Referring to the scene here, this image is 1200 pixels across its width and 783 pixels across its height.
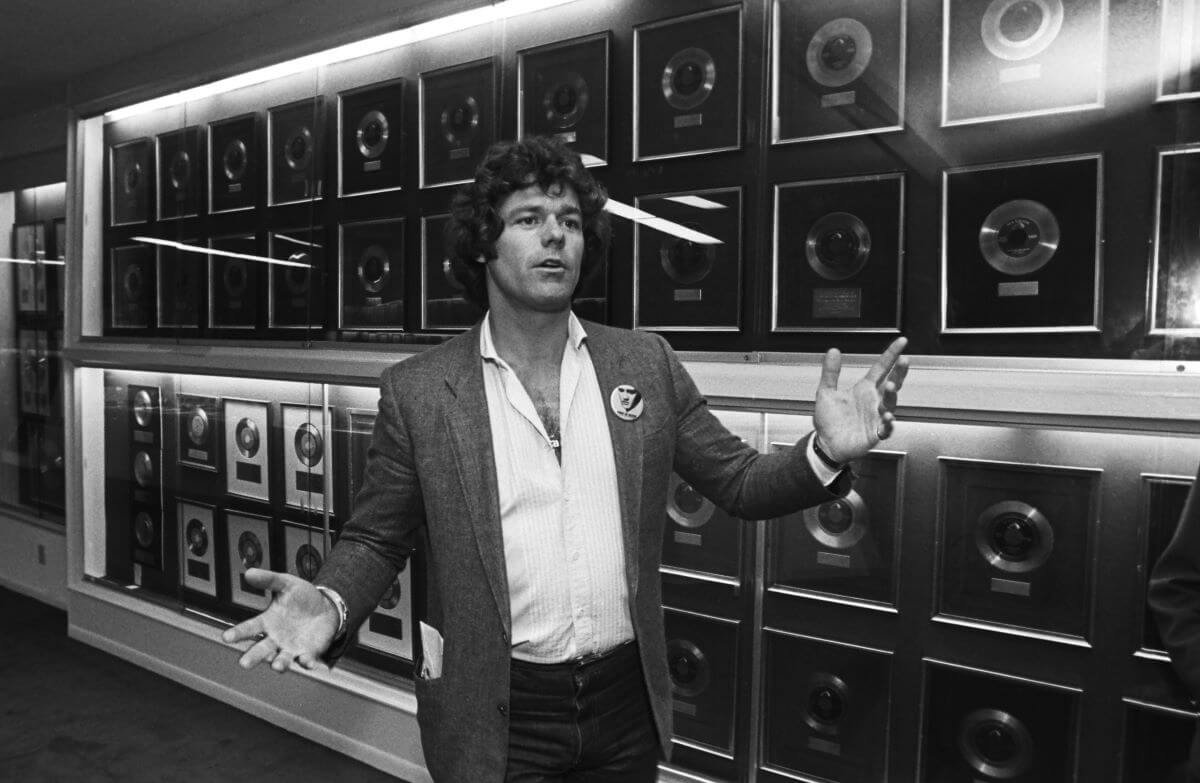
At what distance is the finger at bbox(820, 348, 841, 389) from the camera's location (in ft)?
4.55

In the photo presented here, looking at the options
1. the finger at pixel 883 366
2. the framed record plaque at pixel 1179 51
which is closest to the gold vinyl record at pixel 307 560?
the finger at pixel 883 366

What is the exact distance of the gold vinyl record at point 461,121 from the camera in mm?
2787

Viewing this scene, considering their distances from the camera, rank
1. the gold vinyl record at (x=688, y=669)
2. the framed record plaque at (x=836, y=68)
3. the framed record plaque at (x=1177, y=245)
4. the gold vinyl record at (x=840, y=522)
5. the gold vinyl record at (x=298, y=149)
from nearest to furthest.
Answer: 1. the framed record plaque at (x=1177, y=245)
2. the framed record plaque at (x=836, y=68)
3. the gold vinyl record at (x=840, y=522)
4. the gold vinyl record at (x=688, y=669)
5. the gold vinyl record at (x=298, y=149)

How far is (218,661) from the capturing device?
3.85 m

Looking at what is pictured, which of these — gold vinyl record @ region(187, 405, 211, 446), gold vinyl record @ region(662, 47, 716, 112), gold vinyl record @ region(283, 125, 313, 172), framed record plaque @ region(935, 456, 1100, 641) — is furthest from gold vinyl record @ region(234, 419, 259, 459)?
framed record plaque @ region(935, 456, 1100, 641)

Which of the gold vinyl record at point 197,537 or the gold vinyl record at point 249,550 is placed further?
the gold vinyl record at point 197,537

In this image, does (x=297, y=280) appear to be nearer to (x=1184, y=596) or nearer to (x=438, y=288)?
(x=438, y=288)

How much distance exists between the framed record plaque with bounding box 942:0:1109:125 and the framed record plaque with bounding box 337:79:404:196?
179 cm

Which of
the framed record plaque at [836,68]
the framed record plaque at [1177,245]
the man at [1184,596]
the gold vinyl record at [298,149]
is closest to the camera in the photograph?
the man at [1184,596]

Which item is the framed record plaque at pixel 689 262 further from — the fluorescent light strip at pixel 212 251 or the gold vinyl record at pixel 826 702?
the fluorescent light strip at pixel 212 251

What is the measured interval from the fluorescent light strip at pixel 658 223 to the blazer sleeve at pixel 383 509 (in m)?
0.99

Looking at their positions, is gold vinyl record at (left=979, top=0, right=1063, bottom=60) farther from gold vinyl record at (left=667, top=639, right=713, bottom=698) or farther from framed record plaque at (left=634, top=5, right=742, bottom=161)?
gold vinyl record at (left=667, top=639, right=713, bottom=698)

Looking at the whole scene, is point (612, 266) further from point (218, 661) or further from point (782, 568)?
point (218, 661)

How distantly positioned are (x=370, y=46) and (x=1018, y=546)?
2592 millimetres
